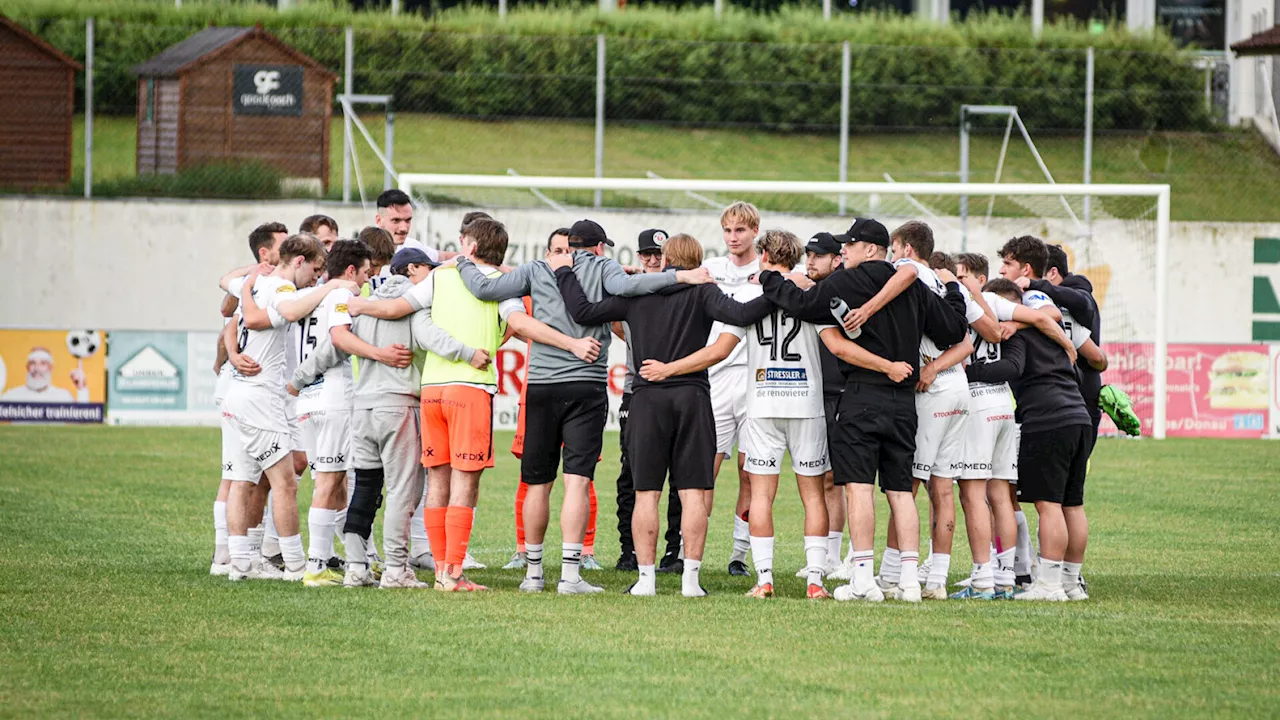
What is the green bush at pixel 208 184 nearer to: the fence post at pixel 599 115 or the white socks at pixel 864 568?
the fence post at pixel 599 115

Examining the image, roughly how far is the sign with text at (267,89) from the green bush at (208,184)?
1.26 meters

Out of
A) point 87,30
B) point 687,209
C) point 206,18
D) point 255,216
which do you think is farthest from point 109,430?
point 206,18

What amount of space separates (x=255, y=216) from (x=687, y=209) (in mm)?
7156

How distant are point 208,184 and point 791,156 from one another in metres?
10.5

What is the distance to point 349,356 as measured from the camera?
29.9 feet

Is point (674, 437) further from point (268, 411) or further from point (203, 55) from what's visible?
point (203, 55)

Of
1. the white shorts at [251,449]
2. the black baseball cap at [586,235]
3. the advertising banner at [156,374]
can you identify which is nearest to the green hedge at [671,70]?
the advertising banner at [156,374]

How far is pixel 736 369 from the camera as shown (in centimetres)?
1055

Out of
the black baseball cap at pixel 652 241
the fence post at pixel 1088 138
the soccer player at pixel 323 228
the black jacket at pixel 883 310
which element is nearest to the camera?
the black jacket at pixel 883 310

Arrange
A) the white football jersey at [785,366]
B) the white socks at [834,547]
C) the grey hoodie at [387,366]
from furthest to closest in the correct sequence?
the white socks at [834,547] < the grey hoodie at [387,366] < the white football jersey at [785,366]

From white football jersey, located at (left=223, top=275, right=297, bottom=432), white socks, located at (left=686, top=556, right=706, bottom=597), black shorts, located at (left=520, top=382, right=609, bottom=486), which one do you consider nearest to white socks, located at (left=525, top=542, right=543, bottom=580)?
black shorts, located at (left=520, top=382, right=609, bottom=486)

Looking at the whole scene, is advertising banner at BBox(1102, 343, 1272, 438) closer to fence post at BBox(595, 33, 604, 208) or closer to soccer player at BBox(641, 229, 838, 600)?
fence post at BBox(595, 33, 604, 208)

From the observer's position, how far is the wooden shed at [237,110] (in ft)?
85.5

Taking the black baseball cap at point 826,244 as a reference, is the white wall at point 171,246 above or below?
above
